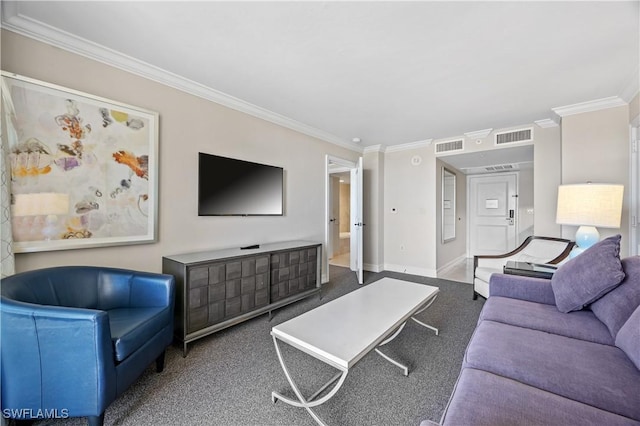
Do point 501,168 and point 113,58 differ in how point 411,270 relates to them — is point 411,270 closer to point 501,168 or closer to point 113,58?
point 501,168

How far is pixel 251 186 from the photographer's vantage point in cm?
314

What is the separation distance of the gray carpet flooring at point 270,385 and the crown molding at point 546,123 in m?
2.91

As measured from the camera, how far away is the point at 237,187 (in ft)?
9.88

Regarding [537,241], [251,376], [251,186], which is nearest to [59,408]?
[251,376]

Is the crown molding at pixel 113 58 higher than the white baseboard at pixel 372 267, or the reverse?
the crown molding at pixel 113 58

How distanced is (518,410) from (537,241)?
3.14 meters

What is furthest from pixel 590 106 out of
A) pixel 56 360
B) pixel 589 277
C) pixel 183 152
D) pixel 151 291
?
pixel 56 360

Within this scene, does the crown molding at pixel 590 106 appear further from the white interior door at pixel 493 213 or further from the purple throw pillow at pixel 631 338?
the white interior door at pixel 493 213

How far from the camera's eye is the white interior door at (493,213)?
19.4 ft

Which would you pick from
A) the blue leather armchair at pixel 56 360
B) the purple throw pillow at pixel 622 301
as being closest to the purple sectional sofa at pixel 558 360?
the purple throw pillow at pixel 622 301

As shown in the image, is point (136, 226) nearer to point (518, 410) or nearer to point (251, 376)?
point (251, 376)

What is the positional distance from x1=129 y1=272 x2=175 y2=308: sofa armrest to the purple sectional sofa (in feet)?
5.77

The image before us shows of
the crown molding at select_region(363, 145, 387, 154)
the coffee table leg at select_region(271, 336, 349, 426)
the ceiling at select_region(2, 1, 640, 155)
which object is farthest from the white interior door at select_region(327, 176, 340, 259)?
the coffee table leg at select_region(271, 336, 349, 426)

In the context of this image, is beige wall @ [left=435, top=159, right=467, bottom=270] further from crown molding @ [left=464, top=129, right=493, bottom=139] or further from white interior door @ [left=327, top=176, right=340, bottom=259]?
white interior door @ [left=327, top=176, right=340, bottom=259]
